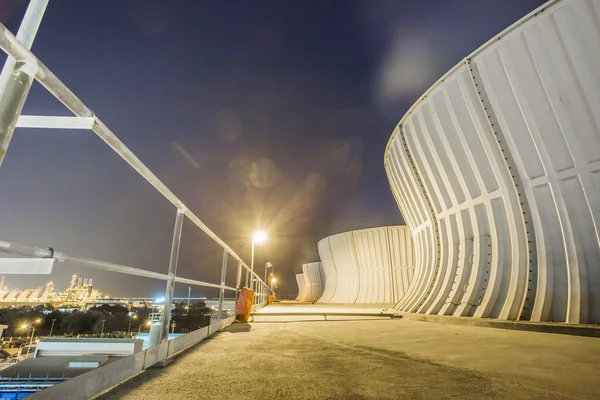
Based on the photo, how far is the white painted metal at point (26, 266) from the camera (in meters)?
1.04

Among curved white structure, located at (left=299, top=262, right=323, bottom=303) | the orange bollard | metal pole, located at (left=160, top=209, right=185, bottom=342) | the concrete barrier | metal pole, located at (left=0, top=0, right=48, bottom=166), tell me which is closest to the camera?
metal pole, located at (left=0, top=0, right=48, bottom=166)

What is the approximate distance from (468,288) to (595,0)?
553 cm

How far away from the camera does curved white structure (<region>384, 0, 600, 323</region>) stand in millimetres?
5074

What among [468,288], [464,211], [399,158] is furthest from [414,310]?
[399,158]

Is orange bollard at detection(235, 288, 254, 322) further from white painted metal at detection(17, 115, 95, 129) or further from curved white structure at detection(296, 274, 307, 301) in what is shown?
curved white structure at detection(296, 274, 307, 301)

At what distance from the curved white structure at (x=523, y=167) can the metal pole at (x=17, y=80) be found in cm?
679

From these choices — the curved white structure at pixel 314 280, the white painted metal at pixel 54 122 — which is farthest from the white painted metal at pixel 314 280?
the white painted metal at pixel 54 122

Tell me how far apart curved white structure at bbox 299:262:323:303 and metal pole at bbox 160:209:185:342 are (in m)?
34.4

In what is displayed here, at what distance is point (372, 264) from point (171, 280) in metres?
20.6

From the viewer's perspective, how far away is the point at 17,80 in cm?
106

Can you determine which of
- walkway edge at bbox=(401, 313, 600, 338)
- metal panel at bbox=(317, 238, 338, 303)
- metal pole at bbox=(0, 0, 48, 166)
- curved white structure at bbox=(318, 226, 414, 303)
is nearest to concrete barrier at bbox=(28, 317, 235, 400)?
metal pole at bbox=(0, 0, 48, 166)

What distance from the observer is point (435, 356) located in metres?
2.89

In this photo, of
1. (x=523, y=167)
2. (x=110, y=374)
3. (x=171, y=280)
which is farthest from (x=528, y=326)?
(x=110, y=374)

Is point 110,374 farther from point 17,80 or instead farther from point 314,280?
point 314,280
